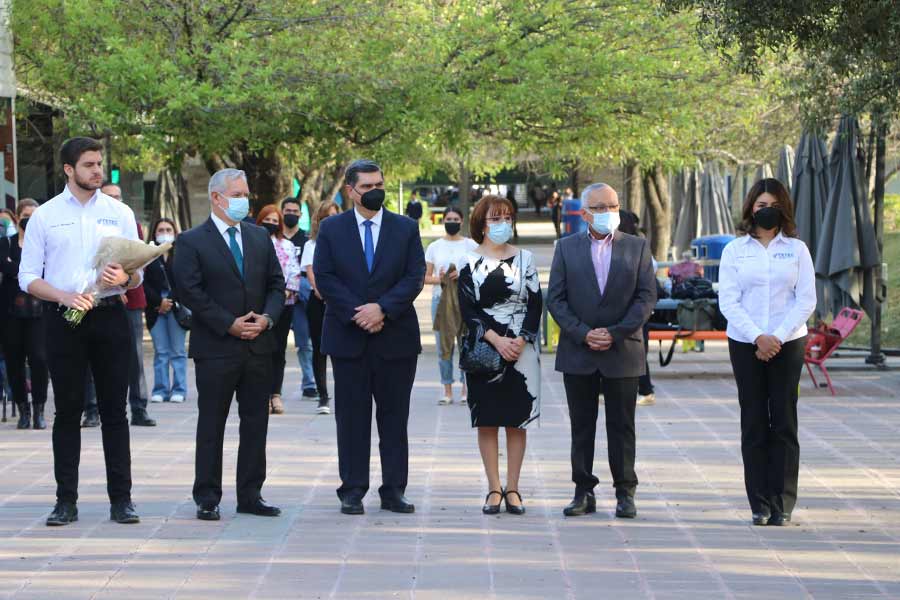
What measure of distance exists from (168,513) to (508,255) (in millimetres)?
2362

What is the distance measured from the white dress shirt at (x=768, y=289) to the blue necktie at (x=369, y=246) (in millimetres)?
1924

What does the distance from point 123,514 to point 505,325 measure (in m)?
2.29

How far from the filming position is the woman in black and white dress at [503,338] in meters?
8.01

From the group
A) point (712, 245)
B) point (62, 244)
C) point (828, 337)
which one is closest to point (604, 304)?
point (62, 244)

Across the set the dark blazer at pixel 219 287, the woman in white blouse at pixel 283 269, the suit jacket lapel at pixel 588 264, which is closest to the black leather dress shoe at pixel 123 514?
the dark blazer at pixel 219 287

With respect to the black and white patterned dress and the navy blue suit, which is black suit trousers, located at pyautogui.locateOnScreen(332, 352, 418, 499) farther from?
the black and white patterned dress

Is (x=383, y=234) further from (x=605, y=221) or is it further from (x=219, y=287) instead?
(x=605, y=221)

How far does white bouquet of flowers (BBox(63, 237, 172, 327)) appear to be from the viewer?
748cm

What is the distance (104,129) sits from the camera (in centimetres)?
1770

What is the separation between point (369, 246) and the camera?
8.20m

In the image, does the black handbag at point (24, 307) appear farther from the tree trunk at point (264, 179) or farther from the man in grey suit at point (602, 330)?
the tree trunk at point (264, 179)

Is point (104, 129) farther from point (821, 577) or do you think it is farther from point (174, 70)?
point (821, 577)

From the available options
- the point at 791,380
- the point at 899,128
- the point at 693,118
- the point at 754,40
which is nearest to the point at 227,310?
the point at 791,380

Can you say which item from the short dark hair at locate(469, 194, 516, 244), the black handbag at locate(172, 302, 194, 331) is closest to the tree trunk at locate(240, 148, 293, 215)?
the black handbag at locate(172, 302, 194, 331)
